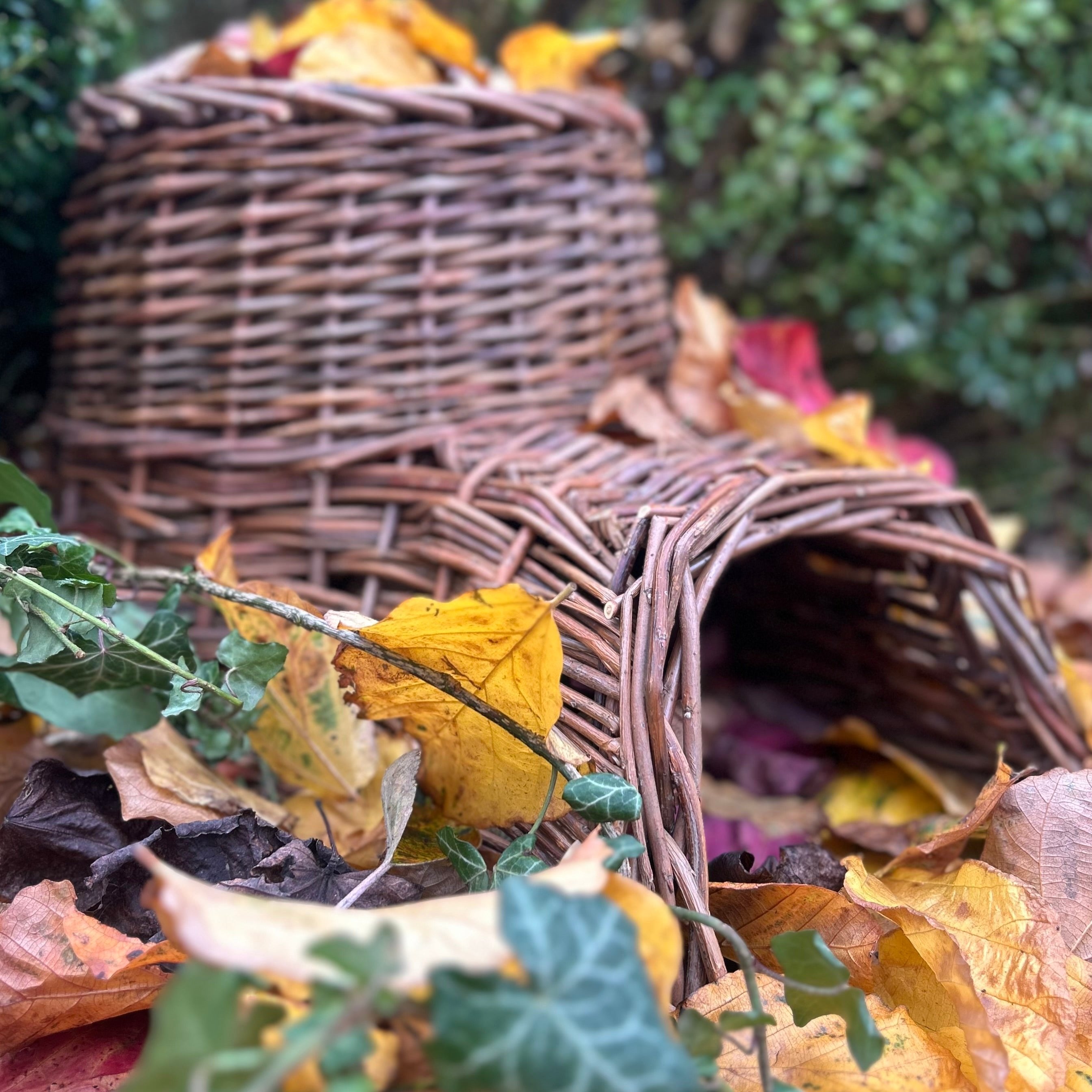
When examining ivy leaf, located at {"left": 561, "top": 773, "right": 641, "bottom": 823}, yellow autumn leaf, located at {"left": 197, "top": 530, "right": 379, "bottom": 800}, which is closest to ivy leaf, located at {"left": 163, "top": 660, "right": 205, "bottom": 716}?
yellow autumn leaf, located at {"left": 197, "top": 530, "right": 379, "bottom": 800}

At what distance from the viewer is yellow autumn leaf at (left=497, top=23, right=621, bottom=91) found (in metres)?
0.96

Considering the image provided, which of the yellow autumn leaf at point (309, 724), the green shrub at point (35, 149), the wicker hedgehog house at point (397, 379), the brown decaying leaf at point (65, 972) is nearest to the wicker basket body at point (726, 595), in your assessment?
the wicker hedgehog house at point (397, 379)

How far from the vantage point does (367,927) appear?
34cm

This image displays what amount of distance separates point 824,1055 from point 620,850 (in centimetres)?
16

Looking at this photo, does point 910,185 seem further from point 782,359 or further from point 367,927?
point 367,927

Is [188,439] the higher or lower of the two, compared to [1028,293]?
lower

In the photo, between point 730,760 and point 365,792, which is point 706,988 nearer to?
point 365,792

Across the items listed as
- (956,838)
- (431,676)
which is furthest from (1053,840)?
(431,676)

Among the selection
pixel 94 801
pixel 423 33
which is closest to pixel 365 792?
pixel 94 801

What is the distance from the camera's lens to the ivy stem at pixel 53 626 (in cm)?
54

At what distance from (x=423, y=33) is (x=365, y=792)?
706mm

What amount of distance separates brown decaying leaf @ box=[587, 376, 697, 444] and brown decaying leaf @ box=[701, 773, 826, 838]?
1.00 feet

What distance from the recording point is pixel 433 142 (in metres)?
0.82

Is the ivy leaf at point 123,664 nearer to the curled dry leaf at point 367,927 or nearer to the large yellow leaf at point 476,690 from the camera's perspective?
the large yellow leaf at point 476,690
